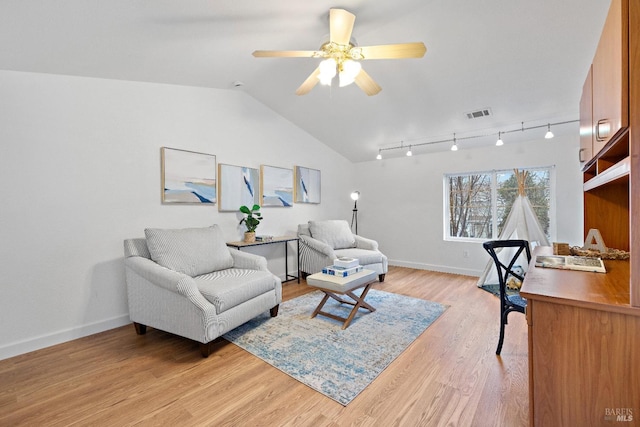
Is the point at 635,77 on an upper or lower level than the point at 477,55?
lower

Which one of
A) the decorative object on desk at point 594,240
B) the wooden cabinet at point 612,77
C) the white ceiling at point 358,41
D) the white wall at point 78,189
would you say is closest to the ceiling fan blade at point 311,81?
the white ceiling at point 358,41

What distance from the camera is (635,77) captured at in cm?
96

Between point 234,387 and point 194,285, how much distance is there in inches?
31.6

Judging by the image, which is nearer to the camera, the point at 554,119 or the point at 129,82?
the point at 129,82

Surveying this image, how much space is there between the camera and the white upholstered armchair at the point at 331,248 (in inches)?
156

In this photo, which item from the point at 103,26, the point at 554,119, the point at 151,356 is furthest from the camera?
the point at 554,119

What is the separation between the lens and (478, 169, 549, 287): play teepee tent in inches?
147

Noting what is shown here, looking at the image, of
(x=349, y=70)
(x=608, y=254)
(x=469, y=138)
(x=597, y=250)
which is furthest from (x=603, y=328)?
(x=469, y=138)

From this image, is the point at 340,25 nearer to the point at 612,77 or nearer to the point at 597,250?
the point at 612,77

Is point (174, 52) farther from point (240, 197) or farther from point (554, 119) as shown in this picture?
point (554, 119)

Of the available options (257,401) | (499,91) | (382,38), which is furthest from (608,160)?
(257,401)

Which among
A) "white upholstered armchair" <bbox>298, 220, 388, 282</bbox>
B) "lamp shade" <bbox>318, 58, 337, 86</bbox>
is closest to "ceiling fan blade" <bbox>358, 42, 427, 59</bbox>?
"lamp shade" <bbox>318, 58, 337, 86</bbox>

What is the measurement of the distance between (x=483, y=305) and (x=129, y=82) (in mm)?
4476

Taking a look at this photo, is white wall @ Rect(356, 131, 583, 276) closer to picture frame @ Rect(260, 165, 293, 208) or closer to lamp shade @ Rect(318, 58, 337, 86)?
picture frame @ Rect(260, 165, 293, 208)
